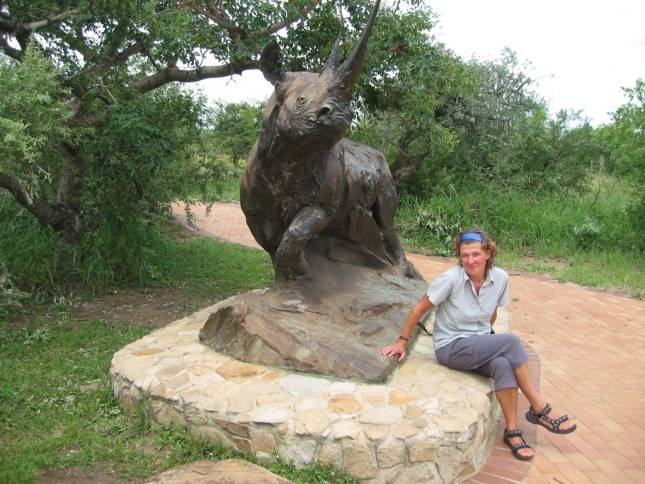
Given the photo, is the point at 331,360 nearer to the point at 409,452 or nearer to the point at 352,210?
the point at 409,452

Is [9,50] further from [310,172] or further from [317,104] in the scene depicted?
[317,104]

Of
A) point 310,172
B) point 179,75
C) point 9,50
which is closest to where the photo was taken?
point 310,172

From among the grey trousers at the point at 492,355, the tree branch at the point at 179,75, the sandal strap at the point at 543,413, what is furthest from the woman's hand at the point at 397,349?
the tree branch at the point at 179,75

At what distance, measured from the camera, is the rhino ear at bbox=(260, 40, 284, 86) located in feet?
12.5

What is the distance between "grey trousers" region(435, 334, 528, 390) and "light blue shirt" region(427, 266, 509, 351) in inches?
3.4

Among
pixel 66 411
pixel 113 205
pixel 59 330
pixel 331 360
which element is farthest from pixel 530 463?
pixel 113 205

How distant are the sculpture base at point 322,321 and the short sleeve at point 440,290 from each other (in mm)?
473

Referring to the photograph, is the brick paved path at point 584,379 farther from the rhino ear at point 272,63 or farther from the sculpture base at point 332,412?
the rhino ear at point 272,63

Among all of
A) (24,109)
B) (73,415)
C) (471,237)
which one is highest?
(24,109)

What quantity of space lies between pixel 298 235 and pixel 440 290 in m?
1.00

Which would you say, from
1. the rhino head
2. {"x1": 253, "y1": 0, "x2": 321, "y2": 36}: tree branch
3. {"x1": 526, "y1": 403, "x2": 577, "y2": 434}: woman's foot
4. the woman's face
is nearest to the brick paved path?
{"x1": 526, "y1": 403, "x2": 577, "y2": 434}: woman's foot

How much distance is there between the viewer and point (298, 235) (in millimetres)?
4008

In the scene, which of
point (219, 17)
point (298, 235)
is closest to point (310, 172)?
point (298, 235)

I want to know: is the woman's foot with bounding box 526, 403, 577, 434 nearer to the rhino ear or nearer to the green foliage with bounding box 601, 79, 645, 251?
the rhino ear
